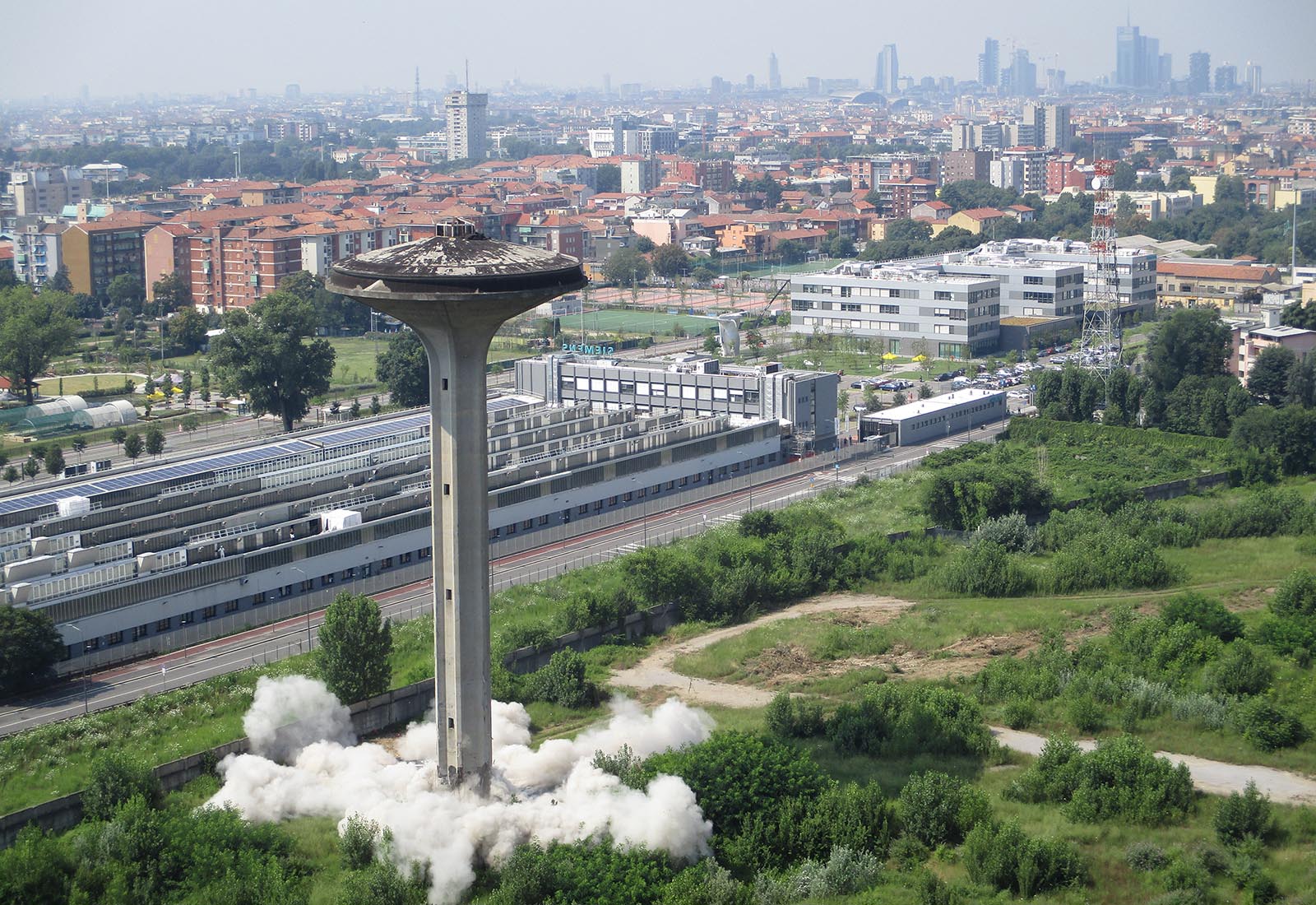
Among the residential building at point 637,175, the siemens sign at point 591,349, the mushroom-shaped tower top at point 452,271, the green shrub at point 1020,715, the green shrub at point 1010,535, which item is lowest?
the green shrub at point 1020,715

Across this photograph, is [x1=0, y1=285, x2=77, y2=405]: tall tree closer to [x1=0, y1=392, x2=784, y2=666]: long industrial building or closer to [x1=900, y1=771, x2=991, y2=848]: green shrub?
[x1=0, y1=392, x2=784, y2=666]: long industrial building

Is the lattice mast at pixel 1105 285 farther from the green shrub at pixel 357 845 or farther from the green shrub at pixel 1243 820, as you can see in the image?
the green shrub at pixel 357 845

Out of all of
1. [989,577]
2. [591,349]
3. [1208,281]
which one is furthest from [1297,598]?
[1208,281]

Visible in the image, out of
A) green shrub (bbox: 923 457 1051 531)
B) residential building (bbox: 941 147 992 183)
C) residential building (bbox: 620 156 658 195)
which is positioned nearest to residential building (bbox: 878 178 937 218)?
residential building (bbox: 941 147 992 183)

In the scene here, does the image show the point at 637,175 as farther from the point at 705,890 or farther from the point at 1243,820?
the point at 705,890

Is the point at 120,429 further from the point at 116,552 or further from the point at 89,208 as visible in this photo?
the point at 89,208

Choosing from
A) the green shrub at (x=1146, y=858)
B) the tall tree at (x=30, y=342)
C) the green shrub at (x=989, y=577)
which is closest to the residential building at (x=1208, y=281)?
the green shrub at (x=989, y=577)
